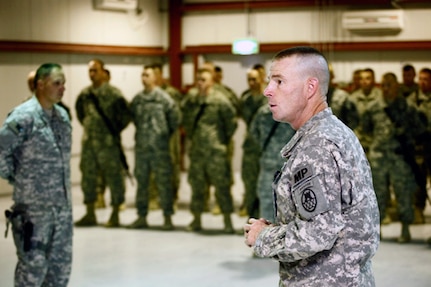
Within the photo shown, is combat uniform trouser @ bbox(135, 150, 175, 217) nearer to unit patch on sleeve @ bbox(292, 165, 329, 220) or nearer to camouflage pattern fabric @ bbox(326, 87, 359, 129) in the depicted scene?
camouflage pattern fabric @ bbox(326, 87, 359, 129)

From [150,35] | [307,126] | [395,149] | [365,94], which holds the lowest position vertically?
[395,149]

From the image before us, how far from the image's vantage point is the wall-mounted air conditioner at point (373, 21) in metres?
11.0

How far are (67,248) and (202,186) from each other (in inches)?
137

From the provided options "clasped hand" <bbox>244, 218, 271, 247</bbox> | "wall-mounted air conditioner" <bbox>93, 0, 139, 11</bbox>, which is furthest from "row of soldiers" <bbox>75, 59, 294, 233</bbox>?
"clasped hand" <bbox>244, 218, 271, 247</bbox>

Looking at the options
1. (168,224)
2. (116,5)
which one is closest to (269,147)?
(168,224)

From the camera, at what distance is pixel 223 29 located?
12.7 meters

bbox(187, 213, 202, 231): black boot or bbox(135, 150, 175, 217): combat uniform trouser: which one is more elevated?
bbox(135, 150, 175, 217): combat uniform trouser

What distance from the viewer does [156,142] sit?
816 centimetres

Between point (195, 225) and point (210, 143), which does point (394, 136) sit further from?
point (195, 225)

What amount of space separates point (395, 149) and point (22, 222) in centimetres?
427

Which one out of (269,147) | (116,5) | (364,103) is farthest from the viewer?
(116,5)

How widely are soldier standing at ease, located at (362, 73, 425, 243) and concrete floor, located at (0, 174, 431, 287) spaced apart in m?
0.52

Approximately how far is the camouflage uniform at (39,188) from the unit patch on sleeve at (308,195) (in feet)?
8.06

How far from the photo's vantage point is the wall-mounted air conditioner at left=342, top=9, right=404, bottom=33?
434 inches
